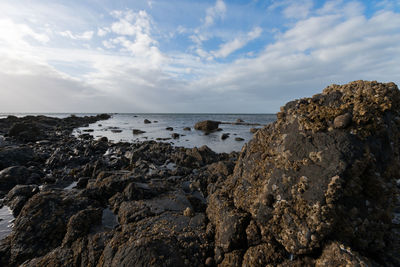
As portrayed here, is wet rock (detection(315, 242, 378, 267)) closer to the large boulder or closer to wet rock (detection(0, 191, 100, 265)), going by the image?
the large boulder

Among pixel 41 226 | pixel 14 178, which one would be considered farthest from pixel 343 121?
pixel 14 178

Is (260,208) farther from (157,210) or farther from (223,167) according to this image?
(223,167)

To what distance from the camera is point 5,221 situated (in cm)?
593

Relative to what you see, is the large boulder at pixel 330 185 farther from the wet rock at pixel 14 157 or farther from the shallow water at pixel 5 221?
the wet rock at pixel 14 157

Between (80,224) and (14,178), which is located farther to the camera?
(14,178)

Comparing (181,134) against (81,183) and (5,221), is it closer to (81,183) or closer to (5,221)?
(81,183)

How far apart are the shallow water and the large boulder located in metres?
6.48

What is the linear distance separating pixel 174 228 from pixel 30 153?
47.6 ft

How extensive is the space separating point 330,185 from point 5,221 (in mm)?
9297

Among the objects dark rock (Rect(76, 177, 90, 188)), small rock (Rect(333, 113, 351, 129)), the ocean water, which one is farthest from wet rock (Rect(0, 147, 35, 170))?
small rock (Rect(333, 113, 351, 129))

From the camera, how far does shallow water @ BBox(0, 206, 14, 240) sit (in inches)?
213

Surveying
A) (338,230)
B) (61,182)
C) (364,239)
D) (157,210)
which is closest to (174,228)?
(157,210)

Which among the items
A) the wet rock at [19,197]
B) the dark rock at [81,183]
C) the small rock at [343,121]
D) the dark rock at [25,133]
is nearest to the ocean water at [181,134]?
the dark rock at [25,133]

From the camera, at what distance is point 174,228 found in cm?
423
